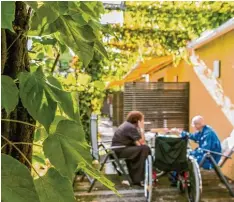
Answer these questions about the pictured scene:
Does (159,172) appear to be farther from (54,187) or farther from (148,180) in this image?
(54,187)

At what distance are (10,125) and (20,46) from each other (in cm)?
16

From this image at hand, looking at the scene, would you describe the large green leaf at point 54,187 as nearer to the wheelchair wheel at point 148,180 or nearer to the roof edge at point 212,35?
the wheelchair wheel at point 148,180

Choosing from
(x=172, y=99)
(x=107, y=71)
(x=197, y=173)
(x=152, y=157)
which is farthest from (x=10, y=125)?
(x=172, y=99)

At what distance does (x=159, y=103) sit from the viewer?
1176 centimetres

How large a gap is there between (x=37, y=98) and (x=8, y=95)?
0.05 metres

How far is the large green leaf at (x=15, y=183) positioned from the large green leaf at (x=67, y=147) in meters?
0.09

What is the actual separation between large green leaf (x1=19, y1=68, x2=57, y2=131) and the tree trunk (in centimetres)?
11

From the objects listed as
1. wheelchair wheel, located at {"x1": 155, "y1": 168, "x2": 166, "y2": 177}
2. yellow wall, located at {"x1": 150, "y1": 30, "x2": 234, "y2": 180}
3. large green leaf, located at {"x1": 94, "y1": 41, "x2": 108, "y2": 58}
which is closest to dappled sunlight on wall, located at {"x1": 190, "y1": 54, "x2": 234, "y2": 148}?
yellow wall, located at {"x1": 150, "y1": 30, "x2": 234, "y2": 180}

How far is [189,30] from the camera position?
9.55 m

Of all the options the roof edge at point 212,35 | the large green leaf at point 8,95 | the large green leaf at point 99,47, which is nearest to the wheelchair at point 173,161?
the roof edge at point 212,35

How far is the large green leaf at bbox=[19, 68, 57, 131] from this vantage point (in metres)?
0.68

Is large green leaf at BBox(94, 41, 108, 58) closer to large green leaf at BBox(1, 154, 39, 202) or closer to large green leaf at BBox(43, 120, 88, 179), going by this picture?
large green leaf at BBox(43, 120, 88, 179)

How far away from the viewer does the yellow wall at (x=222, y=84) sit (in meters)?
8.03

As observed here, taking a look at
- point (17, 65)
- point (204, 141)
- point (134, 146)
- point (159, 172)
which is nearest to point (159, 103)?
point (204, 141)
